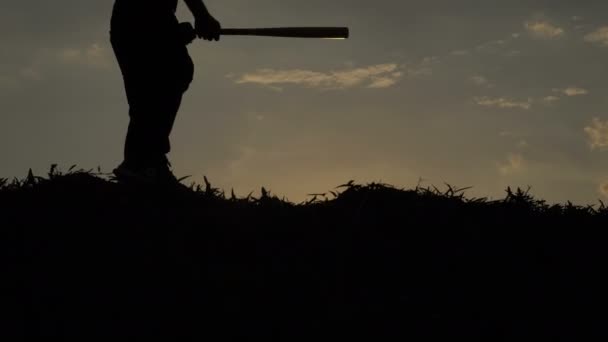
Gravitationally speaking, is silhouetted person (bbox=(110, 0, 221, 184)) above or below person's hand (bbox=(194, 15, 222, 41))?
below

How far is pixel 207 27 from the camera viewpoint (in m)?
7.78

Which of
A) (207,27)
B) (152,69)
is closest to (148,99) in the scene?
(152,69)

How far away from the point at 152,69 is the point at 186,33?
503mm

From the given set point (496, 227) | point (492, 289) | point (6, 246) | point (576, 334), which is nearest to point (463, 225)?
point (496, 227)

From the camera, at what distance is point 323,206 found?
7.22 meters

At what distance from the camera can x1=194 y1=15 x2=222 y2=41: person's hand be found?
7773 mm

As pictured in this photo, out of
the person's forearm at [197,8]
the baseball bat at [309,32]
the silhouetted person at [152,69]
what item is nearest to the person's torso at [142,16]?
the silhouetted person at [152,69]

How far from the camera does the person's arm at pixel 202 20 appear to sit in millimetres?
7766

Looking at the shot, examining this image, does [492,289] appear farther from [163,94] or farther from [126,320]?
[163,94]

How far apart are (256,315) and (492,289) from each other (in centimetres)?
183

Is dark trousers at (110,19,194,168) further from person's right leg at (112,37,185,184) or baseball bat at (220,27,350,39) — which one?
baseball bat at (220,27,350,39)

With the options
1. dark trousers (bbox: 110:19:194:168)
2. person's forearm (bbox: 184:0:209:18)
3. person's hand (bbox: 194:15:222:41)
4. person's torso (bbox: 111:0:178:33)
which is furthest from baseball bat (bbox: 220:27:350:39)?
person's torso (bbox: 111:0:178:33)

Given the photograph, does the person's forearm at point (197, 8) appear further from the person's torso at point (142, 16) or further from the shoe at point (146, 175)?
the shoe at point (146, 175)

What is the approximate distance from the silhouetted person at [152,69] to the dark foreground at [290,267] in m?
0.53
